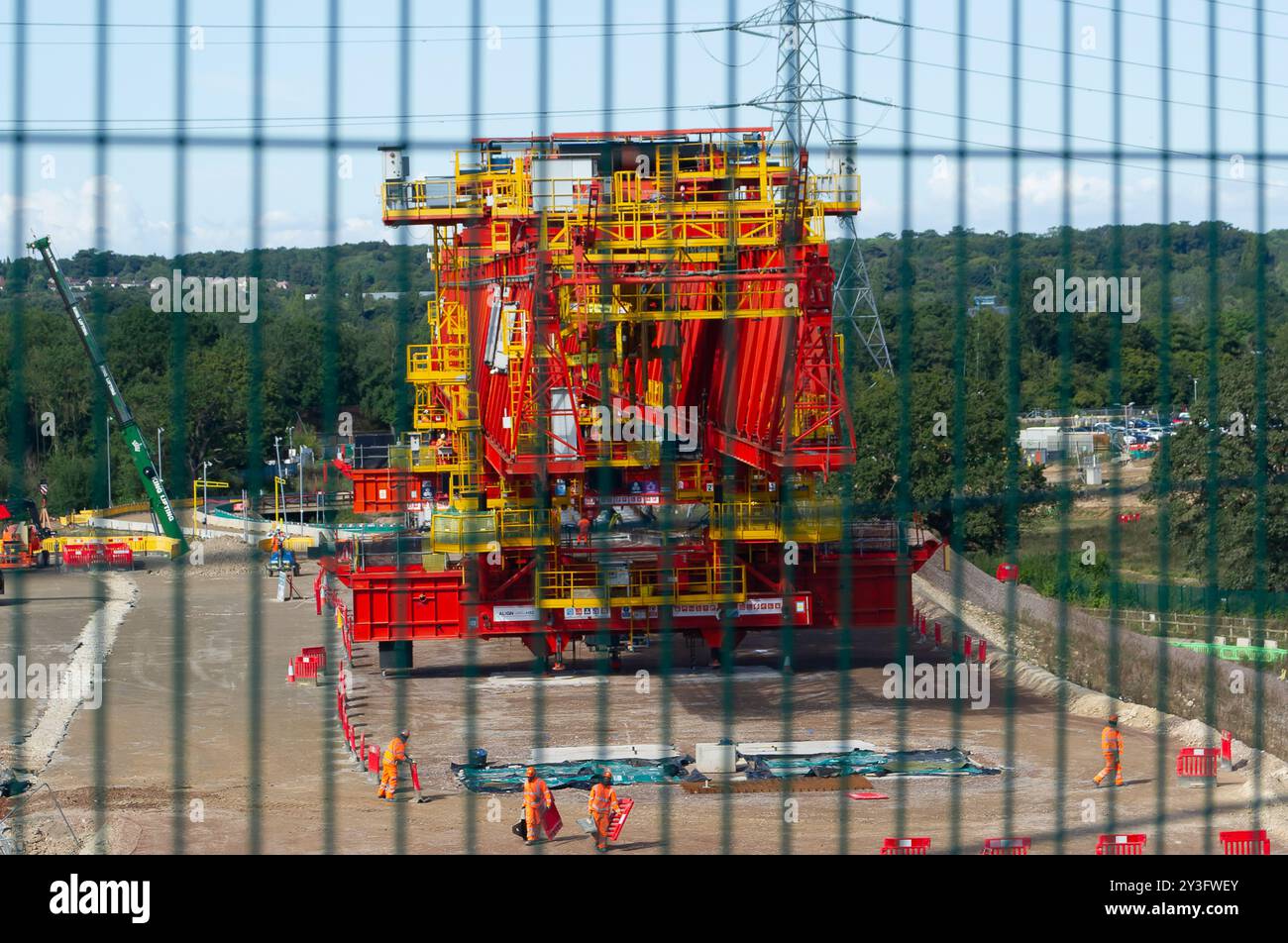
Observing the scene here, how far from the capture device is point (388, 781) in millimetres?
17578

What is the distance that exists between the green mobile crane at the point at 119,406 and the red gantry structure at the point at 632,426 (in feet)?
26.0

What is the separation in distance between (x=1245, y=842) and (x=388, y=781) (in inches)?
339

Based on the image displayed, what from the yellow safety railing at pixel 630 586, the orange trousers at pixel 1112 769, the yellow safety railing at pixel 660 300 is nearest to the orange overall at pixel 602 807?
the orange trousers at pixel 1112 769

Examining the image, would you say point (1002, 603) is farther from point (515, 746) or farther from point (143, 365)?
point (143, 365)

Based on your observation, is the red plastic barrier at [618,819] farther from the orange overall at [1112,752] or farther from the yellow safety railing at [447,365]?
the yellow safety railing at [447,365]

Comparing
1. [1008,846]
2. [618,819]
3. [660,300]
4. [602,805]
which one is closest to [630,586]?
[660,300]

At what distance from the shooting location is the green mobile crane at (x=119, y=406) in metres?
31.6

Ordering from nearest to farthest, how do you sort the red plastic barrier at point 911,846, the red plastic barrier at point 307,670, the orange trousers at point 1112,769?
the red plastic barrier at point 911,846
the orange trousers at point 1112,769
the red plastic barrier at point 307,670

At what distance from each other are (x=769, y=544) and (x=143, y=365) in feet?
89.6

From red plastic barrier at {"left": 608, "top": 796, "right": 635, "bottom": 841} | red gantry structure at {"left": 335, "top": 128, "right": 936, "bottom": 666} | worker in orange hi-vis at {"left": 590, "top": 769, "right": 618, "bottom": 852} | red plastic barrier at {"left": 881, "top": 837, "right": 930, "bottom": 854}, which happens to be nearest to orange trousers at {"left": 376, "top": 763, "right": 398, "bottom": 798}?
red plastic barrier at {"left": 608, "top": 796, "right": 635, "bottom": 841}

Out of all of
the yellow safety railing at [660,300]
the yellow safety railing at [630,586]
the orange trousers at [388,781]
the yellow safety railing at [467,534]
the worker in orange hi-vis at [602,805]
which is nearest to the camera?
the worker in orange hi-vis at [602,805]

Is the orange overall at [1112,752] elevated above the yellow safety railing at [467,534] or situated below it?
below

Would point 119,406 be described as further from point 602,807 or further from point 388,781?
point 602,807

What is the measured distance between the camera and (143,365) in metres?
47.4
